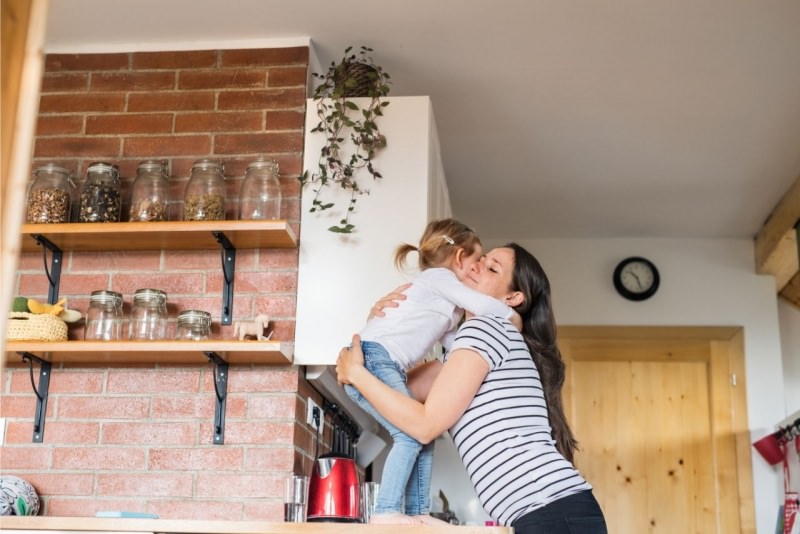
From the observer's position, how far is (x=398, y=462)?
2254 mm

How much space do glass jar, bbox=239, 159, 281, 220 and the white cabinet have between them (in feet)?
0.41

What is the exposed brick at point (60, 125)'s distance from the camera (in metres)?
3.40

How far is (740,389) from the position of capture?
5062mm

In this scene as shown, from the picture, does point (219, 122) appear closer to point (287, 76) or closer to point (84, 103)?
point (287, 76)

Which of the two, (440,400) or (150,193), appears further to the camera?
(150,193)

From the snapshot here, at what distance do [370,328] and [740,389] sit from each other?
10.3ft

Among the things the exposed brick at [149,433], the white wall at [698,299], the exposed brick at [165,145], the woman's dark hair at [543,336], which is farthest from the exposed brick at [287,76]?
the white wall at [698,299]

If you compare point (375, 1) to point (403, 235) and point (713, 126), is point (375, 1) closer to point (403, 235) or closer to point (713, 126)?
point (403, 235)

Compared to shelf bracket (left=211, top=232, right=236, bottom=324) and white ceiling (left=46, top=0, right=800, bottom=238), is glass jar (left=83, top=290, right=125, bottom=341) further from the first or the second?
white ceiling (left=46, top=0, right=800, bottom=238)

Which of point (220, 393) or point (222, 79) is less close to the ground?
point (222, 79)

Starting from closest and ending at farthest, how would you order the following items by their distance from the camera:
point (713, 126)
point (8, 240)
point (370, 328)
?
point (8, 240), point (370, 328), point (713, 126)

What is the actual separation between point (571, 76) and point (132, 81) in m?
1.53

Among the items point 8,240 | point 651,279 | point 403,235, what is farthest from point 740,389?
point 8,240

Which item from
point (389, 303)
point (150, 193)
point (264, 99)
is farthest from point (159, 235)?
point (389, 303)
